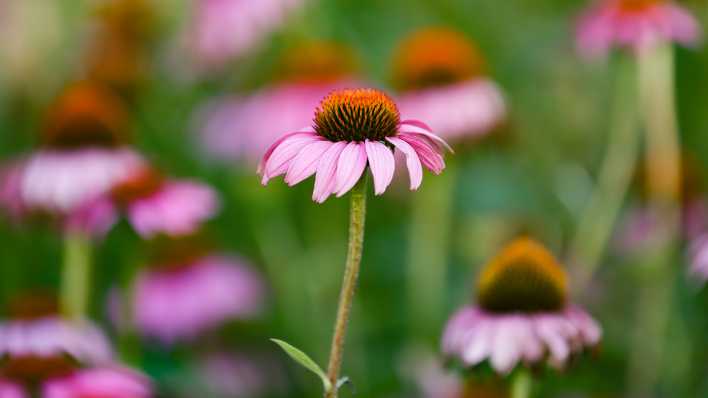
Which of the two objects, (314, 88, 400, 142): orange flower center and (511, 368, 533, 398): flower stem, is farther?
(511, 368, 533, 398): flower stem

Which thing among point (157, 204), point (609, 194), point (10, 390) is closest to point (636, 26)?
point (609, 194)

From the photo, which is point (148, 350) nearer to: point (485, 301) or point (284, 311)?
point (284, 311)

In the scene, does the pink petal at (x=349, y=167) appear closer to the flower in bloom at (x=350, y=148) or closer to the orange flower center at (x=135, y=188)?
the flower in bloom at (x=350, y=148)

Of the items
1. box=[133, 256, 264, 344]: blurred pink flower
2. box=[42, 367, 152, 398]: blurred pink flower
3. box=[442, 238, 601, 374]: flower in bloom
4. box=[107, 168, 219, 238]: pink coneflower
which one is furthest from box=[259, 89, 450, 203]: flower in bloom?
box=[133, 256, 264, 344]: blurred pink flower

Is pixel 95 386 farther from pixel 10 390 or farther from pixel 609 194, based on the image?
pixel 609 194

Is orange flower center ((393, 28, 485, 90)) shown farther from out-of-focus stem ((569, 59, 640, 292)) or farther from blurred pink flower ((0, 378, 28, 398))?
blurred pink flower ((0, 378, 28, 398))

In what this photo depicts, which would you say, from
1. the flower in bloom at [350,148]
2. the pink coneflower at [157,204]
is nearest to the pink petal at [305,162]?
the flower in bloom at [350,148]

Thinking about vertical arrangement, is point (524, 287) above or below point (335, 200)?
below
